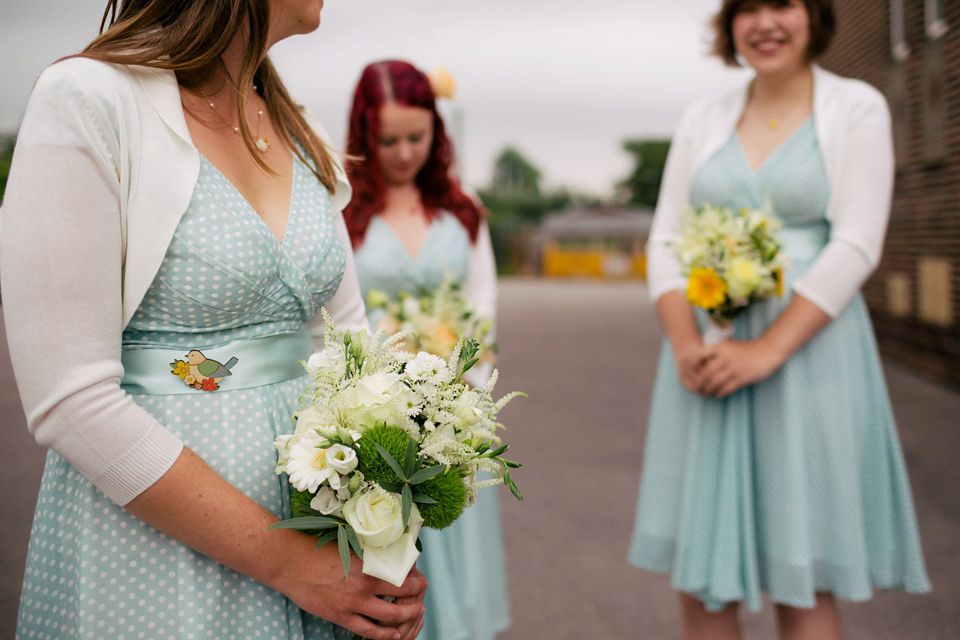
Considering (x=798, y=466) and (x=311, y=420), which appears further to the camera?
(x=798, y=466)

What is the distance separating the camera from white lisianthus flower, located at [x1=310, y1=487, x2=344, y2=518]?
130 centimetres

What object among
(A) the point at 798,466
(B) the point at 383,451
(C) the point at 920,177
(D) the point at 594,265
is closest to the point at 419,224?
(A) the point at 798,466

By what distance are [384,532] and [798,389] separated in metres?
1.87

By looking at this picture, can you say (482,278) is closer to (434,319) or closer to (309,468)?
(434,319)

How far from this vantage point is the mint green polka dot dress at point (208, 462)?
135 cm

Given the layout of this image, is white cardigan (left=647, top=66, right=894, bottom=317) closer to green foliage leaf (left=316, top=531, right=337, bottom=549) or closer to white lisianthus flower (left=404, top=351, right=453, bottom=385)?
white lisianthus flower (left=404, top=351, right=453, bottom=385)

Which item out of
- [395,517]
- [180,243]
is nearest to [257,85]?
[180,243]

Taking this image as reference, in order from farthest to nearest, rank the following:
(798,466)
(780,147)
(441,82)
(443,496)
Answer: (441,82) < (780,147) < (798,466) < (443,496)

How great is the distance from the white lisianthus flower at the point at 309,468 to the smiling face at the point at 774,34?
220 centimetres

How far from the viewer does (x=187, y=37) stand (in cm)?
141

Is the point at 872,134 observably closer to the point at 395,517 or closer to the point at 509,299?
the point at 395,517

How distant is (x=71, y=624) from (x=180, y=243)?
68 centimetres

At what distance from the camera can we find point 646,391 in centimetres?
943

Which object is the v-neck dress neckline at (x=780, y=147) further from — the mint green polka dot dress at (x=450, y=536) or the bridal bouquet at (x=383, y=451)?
the bridal bouquet at (x=383, y=451)
